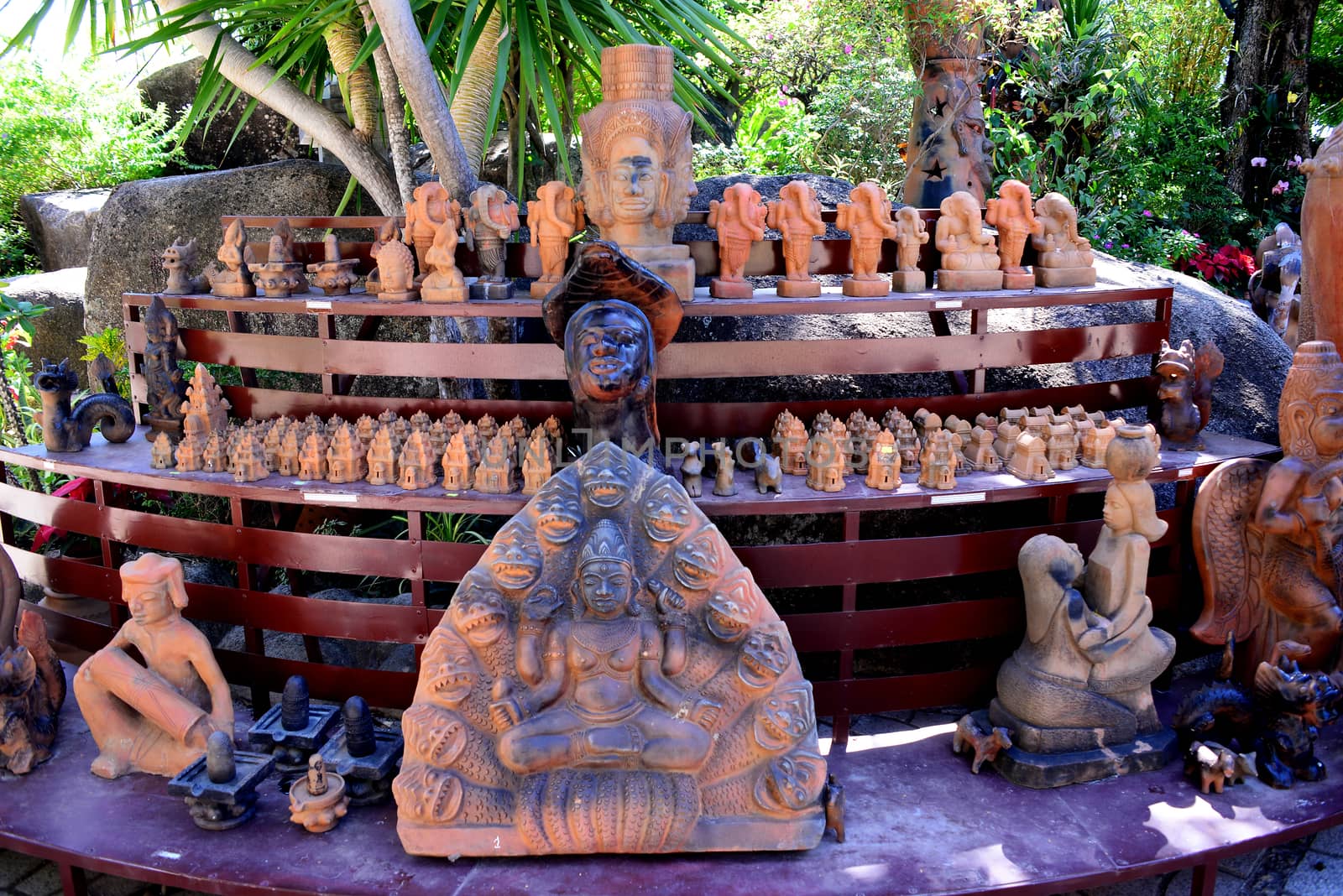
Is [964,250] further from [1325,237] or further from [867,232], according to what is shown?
[1325,237]

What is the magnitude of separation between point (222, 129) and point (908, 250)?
8.76 meters

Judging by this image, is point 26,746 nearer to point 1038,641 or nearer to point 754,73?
point 1038,641

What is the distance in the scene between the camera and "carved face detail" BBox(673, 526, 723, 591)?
349 centimetres

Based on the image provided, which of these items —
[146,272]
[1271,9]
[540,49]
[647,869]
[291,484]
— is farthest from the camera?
[1271,9]

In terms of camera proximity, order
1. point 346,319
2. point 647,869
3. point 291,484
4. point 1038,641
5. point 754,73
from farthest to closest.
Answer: point 754,73, point 346,319, point 291,484, point 1038,641, point 647,869

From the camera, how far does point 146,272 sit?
26.8ft

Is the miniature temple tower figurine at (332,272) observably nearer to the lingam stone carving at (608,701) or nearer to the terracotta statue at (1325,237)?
the lingam stone carving at (608,701)

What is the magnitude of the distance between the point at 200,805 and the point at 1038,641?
313cm

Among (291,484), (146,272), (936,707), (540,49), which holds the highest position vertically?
(540,49)

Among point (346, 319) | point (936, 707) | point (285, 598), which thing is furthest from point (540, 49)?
point (936, 707)

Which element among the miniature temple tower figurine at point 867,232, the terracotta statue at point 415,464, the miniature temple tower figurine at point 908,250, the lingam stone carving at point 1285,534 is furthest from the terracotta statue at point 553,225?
the lingam stone carving at point 1285,534

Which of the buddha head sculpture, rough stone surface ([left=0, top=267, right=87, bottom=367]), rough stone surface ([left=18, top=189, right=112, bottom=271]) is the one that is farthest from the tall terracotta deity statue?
rough stone surface ([left=18, top=189, right=112, bottom=271])

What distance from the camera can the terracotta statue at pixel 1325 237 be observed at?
455 centimetres

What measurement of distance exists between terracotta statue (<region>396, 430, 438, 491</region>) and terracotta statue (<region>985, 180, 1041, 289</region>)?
281 centimetres
